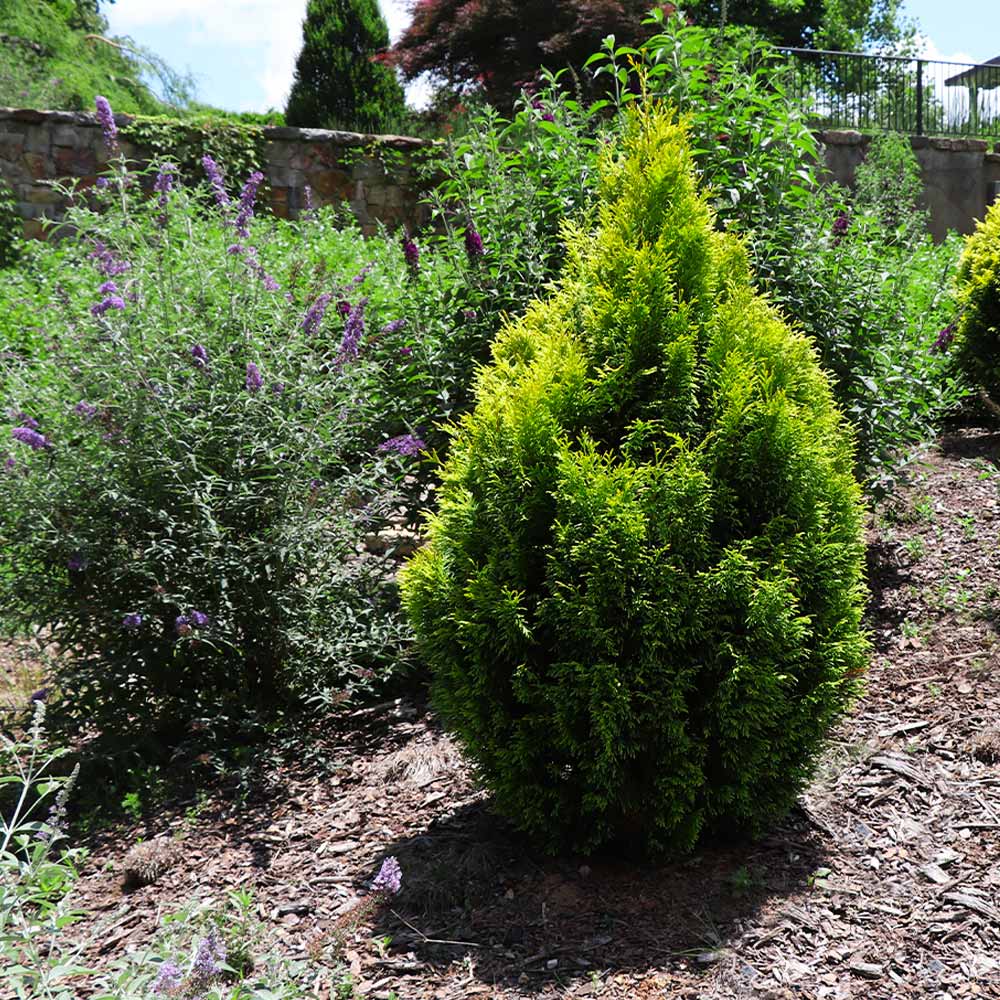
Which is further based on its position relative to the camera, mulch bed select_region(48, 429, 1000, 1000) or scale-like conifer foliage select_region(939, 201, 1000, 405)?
scale-like conifer foliage select_region(939, 201, 1000, 405)

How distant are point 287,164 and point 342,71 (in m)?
Result: 2.82

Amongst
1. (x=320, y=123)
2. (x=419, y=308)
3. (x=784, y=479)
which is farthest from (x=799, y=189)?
(x=320, y=123)

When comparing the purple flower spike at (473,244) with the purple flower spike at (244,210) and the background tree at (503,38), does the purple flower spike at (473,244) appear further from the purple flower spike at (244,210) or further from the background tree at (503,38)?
the background tree at (503,38)

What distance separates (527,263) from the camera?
4.38m

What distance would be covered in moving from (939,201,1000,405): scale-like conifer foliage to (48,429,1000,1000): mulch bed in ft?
11.2

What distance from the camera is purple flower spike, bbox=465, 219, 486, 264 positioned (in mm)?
4250

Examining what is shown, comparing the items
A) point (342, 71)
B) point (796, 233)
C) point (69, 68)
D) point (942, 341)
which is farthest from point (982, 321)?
point (69, 68)

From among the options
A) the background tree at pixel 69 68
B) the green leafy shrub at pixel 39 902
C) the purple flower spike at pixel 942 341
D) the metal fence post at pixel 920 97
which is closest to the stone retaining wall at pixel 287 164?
the background tree at pixel 69 68

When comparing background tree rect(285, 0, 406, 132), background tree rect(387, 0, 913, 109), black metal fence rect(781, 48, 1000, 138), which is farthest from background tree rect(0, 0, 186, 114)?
black metal fence rect(781, 48, 1000, 138)

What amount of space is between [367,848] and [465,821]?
30 centimetres

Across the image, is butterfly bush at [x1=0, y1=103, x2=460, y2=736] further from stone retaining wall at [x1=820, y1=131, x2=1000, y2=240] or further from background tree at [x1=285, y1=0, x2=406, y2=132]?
stone retaining wall at [x1=820, y1=131, x2=1000, y2=240]

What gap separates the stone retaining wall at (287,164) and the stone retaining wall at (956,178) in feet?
25.8

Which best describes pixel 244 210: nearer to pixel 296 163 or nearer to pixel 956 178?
pixel 296 163

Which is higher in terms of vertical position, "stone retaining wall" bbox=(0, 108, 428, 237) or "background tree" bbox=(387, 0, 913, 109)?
"background tree" bbox=(387, 0, 913, 109)
